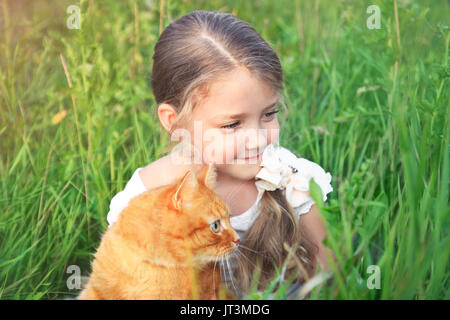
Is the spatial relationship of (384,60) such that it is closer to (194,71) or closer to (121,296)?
(194,71)

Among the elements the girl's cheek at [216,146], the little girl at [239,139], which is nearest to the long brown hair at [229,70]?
the little girl at [239,139]

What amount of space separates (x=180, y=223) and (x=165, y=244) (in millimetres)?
75

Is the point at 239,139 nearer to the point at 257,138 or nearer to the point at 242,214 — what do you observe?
the point at 257,138

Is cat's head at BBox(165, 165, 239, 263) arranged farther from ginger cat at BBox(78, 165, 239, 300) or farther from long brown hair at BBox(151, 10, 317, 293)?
long brown hair at BBox(151, 10, 317, 293)

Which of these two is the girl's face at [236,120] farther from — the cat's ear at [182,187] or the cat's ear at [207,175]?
the cat's ear at [182,187]

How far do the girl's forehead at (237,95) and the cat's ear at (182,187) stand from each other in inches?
12.0

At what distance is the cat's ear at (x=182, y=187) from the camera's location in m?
1.35

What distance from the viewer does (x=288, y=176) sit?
5.95 feet

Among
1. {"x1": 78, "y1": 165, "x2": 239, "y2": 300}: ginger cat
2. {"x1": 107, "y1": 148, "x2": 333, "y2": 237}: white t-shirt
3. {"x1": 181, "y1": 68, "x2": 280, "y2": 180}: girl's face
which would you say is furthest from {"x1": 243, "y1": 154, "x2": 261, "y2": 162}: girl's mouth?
{"x1": 78, "y1": 165, "x2": 239, "y2": 300}: ginger cat

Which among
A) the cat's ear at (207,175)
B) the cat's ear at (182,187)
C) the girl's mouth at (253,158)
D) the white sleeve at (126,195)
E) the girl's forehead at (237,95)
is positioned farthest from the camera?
the white sleeve at (126,195)

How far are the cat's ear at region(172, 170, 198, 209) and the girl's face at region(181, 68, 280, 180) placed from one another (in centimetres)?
28

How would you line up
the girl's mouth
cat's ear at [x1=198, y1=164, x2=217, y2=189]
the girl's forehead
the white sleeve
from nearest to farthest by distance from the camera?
cat's ear at [x1=198, y1=164, x2=217, y2=189], the girl's forehead, the girl's mouth, the white sleeve

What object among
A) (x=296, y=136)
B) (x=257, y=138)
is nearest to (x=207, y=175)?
(x=257, y=138)

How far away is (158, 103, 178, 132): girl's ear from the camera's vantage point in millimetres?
1751
